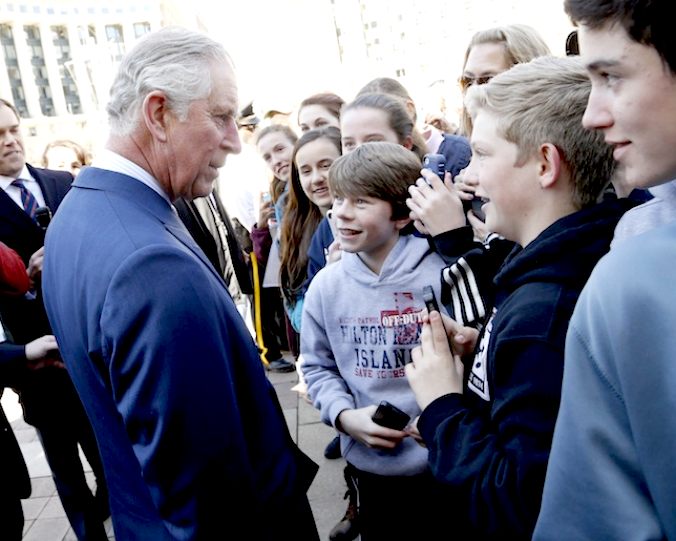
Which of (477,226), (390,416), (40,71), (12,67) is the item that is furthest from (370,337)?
(40,71)

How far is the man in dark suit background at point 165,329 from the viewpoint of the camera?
116cm

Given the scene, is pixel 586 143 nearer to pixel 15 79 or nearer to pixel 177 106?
pixel 177 106

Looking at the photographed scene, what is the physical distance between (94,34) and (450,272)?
293ft

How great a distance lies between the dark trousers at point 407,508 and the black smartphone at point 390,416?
11.7 inches

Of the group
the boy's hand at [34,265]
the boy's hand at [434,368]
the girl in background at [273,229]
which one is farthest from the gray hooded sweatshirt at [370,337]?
the girl in background at [273,229]

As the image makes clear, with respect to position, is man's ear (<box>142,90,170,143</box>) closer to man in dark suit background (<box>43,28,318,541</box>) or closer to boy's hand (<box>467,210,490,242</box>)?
man in dark suit background (<box>43,28,318,541</box>)

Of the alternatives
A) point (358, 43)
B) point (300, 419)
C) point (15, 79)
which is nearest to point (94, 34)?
point (15, 79)

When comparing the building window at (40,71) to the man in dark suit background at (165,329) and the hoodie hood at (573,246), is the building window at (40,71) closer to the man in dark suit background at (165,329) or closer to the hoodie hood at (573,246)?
the man in dark suit background at (165,329)

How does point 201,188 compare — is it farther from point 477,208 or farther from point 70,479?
point 70,479

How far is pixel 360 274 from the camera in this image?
2.01 m

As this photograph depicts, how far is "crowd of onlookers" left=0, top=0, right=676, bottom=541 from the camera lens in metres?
0.73

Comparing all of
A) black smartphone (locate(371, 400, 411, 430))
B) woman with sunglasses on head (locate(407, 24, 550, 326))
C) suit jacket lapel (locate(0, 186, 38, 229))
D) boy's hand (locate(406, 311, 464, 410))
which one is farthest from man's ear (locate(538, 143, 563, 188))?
suit jacket lapel (locate(0, 186, 38, 229))

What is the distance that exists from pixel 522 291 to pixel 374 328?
0.82m

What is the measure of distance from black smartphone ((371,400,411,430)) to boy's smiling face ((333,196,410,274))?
0.56m
